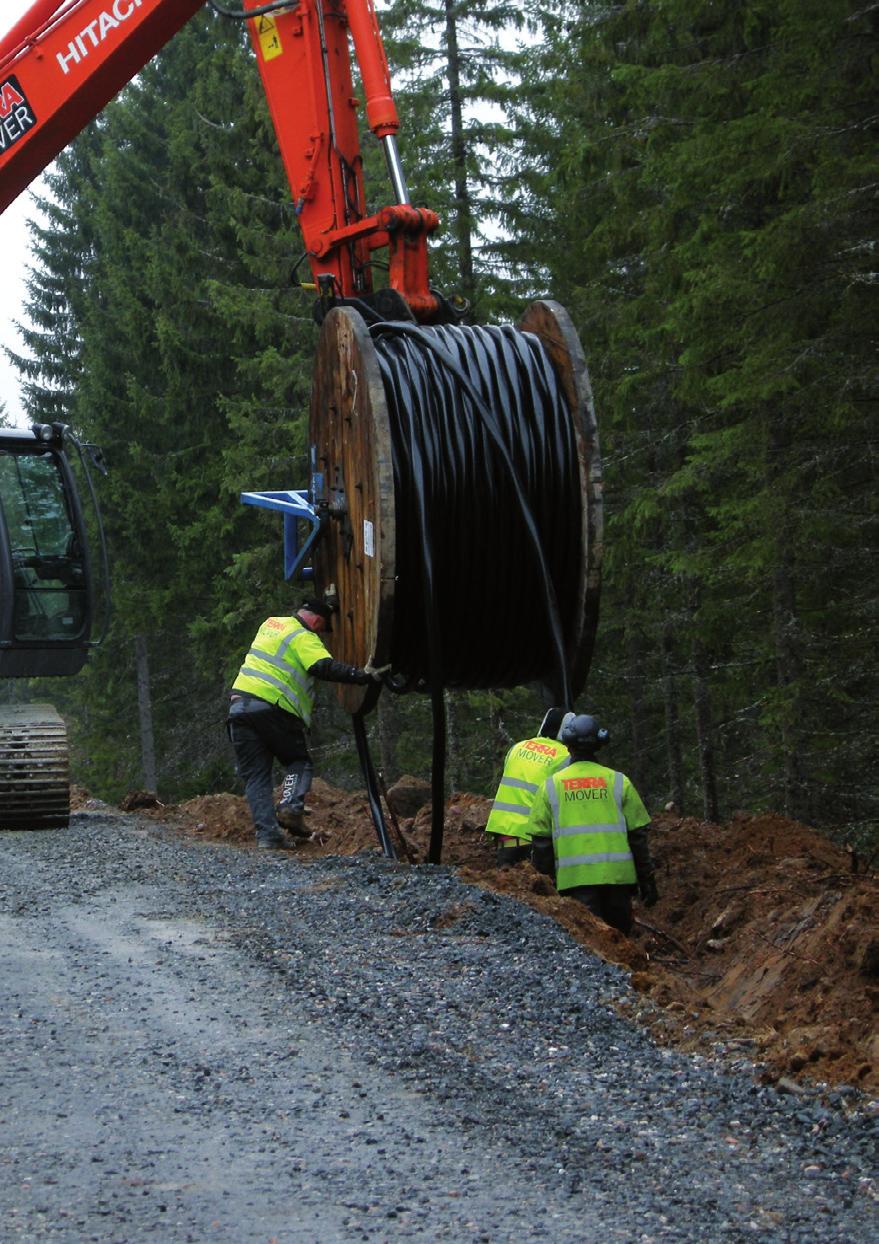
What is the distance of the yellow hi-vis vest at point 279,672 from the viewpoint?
11211mm

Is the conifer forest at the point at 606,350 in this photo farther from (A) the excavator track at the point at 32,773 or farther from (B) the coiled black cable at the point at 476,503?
(A) the excavator track at the point at 32,773

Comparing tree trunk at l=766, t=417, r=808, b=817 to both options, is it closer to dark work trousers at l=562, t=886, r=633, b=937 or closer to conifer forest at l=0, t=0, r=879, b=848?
conifer forest at l=0, t=0, r=879, b=848

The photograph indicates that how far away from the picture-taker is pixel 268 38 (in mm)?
10680

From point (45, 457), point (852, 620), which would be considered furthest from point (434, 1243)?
point (852, 620)

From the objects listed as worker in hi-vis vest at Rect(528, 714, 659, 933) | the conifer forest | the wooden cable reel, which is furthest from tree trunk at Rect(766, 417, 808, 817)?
worker in hi-vis vest at Rect(528, 714, 659, 933)

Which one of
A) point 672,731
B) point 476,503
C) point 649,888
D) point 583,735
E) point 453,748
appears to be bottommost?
point 649,888

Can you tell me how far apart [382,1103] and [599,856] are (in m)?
3.62

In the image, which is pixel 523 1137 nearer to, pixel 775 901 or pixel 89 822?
pixel 775 901

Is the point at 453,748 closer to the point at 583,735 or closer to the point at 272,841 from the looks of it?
the point at 272,841

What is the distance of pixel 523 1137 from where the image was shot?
4684 millimetres

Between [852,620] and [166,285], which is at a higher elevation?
[166,285]

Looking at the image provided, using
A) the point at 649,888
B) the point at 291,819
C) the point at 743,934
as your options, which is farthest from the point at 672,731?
the point at 743,934

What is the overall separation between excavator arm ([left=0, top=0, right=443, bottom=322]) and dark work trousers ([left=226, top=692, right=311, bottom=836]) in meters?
3.08

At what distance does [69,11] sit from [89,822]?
6.60 meters
